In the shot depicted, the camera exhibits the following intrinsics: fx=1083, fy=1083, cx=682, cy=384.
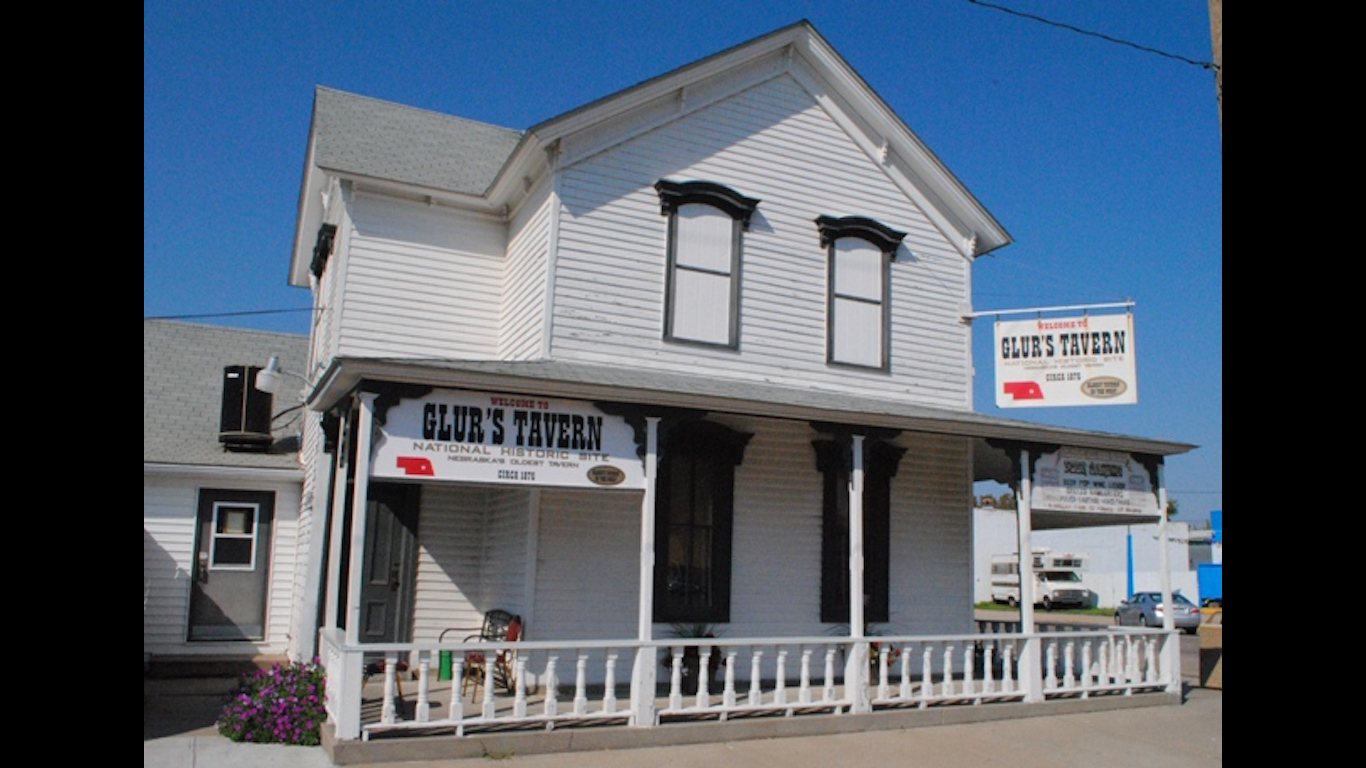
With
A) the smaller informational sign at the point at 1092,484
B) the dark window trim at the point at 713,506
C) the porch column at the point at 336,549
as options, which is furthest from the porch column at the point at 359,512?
the smaller informational sign at the point at 1092,484

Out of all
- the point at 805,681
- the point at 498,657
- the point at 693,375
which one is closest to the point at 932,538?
the point at 693,375

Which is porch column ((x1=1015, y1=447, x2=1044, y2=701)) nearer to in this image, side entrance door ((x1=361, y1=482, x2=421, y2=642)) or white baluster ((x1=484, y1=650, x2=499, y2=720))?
white baluster ((x1=484, y1=650, x2=499, y2=720))

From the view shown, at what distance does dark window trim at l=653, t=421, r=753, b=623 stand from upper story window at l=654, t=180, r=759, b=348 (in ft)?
4.19

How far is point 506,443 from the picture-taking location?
10.2 meters

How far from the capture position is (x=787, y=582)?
13.7 metres

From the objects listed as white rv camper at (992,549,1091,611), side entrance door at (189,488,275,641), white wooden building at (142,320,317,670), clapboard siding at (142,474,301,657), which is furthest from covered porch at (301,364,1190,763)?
white rv camper at (992,549,1091,611)

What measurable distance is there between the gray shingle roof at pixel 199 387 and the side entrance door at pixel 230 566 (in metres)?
0.67

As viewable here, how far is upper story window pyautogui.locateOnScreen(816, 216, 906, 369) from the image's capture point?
48.8ft

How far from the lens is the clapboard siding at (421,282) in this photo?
1395 centimetres

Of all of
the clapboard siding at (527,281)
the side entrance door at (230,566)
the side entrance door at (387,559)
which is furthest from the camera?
the side entrance door at (230,566)

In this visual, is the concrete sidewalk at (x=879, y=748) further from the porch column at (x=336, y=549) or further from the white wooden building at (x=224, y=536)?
the white wooden building at (x=224, y=536)

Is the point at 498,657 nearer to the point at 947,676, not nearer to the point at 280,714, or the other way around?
the point at 280,714
